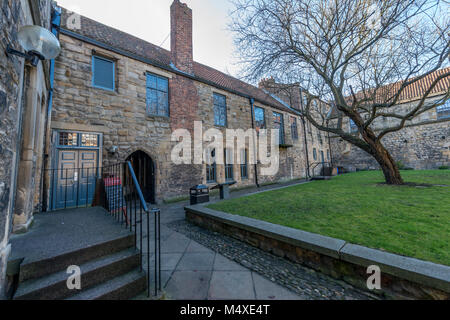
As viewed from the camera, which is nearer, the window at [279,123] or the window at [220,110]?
the window at [220,110]

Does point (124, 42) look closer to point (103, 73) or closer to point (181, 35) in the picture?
point (103, 73)

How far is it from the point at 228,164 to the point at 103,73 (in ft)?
23.4

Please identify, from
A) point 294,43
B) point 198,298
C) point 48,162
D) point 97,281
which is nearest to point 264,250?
point 198,298

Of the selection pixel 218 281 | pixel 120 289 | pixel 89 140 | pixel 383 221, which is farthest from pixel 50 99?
pixel 383 221

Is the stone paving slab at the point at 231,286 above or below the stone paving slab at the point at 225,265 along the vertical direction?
above

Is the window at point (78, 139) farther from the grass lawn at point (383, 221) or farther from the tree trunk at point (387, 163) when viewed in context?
the tree trunk at point (387, 163)

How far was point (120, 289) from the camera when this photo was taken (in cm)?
186

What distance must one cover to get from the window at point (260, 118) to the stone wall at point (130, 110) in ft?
11.6

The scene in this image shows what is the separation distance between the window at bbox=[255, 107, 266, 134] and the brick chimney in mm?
5642

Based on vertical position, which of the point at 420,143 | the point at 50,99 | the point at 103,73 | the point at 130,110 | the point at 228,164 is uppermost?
the point at 103,73

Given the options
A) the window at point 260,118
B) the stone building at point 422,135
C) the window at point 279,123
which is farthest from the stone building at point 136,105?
the stone building at point 422,135

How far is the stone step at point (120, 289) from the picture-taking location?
1.75m

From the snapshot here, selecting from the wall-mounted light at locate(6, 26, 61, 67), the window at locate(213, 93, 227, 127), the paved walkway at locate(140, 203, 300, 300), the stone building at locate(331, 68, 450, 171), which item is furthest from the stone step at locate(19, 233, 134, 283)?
the stone building at locate(331, 68, 450, 171)
